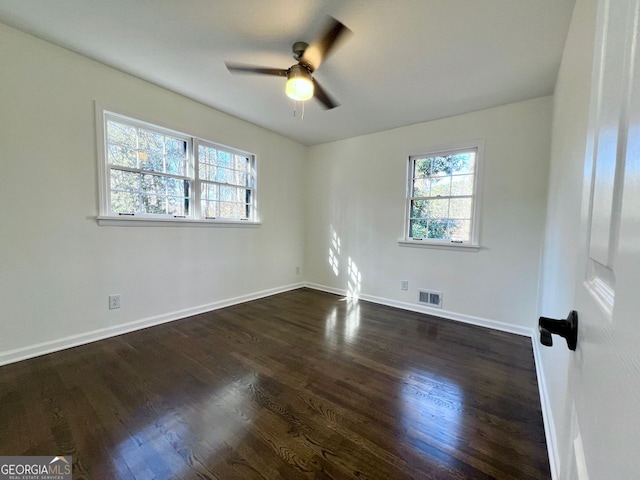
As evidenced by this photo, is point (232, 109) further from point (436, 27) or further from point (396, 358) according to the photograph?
point (396, 358)

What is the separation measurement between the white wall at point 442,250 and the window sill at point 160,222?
1680 mm

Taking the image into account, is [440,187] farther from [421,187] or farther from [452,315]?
[452,315]

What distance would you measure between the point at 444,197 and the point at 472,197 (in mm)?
331

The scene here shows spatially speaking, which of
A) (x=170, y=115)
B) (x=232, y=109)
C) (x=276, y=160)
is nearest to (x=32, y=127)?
(x=170, y=115)

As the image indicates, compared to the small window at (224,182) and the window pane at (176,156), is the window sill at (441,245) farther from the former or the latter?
the window pane at (176,156)

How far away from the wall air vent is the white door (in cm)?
307

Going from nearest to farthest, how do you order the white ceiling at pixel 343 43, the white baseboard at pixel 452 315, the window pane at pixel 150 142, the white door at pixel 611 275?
the white door at pixel 611 275
the white ceiling at pixel 343 43
the window pane at pixel 150 142
the white baseboard at pixel 452 315

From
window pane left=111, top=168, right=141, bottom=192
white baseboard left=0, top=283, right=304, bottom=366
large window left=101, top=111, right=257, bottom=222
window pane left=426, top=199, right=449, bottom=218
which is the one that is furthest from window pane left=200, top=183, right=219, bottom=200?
window pane left=426, top=199, right=449, bottom=218

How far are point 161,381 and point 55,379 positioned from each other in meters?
0.78

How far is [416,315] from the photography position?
3428 mm

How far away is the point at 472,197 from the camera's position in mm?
3166

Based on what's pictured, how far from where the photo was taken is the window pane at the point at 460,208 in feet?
10.6
